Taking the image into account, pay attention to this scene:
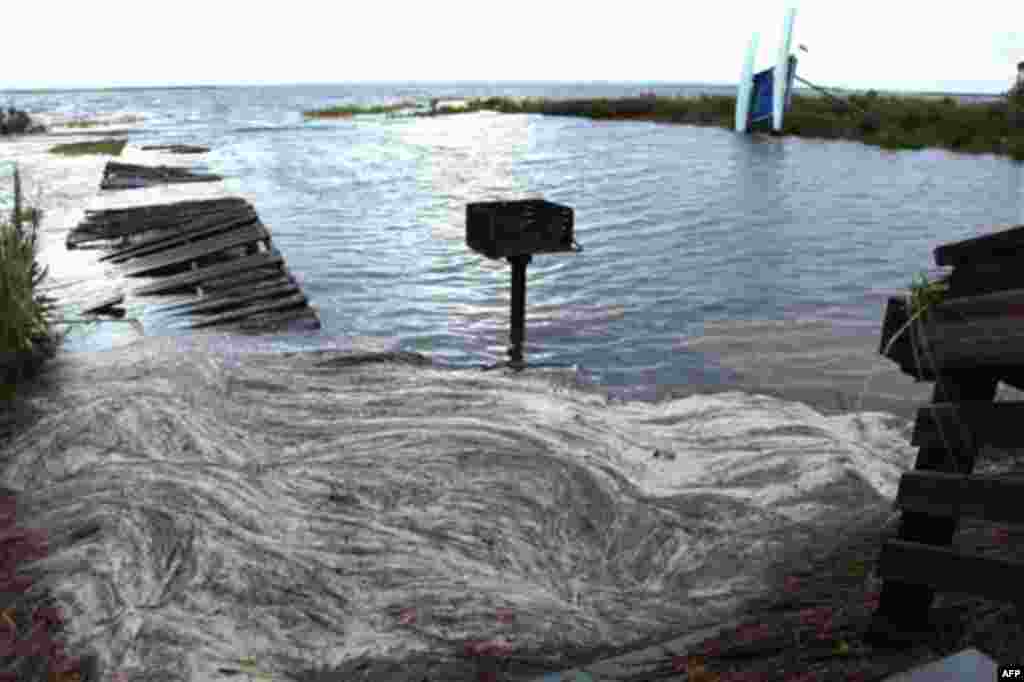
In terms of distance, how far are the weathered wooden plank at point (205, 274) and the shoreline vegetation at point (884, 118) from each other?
41.2 metres

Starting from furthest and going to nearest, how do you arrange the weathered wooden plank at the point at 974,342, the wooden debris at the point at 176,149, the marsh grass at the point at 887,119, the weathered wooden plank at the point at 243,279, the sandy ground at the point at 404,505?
the wooden debris at the point at 176,149
the marsh grass at the point at 887,119
the weathered wooden plank at the point at 243,279
the sandy ground at the point at 404,505
the weathered wooden plank at the point at 974,342

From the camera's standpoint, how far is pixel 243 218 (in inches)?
807

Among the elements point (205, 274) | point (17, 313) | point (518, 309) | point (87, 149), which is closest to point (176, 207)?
point (205, 274)

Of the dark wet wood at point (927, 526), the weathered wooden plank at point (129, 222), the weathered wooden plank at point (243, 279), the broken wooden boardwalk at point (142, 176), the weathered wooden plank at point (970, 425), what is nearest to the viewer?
the weathered wooden plank at point (970, 425)

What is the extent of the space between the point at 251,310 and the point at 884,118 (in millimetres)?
60572

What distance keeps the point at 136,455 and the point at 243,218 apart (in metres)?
13.8

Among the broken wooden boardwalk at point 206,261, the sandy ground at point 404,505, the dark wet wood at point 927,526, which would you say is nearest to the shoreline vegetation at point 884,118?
the broken wooden boardwalk at point 206,261

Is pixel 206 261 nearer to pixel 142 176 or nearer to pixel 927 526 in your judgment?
pixel 927 526

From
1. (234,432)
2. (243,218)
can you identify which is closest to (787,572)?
Answer: (234,432)

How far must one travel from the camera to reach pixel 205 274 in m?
16.6

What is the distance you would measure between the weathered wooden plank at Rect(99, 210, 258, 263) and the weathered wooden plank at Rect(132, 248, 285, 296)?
2058mm

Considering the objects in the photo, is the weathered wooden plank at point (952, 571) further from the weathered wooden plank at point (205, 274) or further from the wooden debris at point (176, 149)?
the wooden debris at point (176, 149)

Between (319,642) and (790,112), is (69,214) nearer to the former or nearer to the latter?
(319,642)

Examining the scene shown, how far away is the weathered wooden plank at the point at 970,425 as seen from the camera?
11.1 ft
